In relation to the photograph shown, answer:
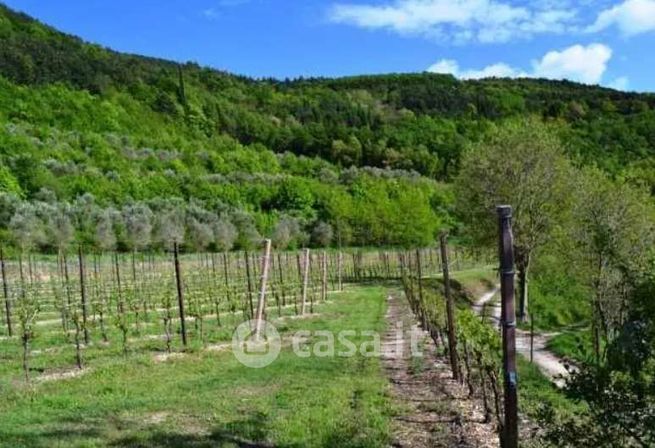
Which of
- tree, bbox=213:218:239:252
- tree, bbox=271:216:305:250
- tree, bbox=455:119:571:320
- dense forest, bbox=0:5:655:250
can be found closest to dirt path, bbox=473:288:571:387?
tree, bbox=455:119:571:320

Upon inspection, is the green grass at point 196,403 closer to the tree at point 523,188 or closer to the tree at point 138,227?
the tree at point 523,188

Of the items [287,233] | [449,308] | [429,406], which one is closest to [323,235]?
[287,233]

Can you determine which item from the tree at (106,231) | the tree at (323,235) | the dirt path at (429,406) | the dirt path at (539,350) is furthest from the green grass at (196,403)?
the tree at (323,235)

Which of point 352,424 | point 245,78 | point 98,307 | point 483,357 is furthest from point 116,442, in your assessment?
point 245,78

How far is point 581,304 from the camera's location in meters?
38.9

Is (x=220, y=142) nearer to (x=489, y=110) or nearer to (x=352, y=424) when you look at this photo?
(x=489, y=110)

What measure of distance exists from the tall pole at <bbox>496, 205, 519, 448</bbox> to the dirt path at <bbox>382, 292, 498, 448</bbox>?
2.82 m

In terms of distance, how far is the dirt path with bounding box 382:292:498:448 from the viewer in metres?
9.29

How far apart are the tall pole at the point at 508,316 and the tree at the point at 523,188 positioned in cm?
2861

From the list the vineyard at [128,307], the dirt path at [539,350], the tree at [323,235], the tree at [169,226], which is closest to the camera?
the vineyard at [128,307]

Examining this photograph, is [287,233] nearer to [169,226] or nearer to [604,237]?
[169,226]

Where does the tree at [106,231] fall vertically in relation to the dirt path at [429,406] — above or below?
above

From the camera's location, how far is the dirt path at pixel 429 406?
9290mm

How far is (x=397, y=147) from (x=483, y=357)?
12836 cm
